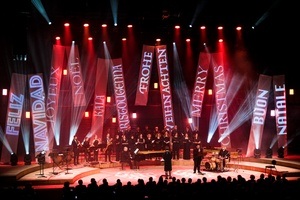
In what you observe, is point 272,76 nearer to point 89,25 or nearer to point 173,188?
point 89,25

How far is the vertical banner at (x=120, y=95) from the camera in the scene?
21406 mm

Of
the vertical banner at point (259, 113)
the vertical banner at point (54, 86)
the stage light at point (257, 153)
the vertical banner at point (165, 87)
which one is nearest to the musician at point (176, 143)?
the vertical banner at point (165, 87)

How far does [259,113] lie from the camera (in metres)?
21.7

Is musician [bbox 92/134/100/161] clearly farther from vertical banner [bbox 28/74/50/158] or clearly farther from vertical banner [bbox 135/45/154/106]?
vertical banner [bbox 135/45/154/106]

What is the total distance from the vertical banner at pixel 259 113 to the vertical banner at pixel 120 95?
7408mm

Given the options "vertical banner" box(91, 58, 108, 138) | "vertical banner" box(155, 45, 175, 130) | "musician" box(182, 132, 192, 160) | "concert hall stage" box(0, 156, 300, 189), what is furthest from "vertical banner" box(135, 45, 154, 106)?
"concert hall stage" box(0, 156, 300, 189)

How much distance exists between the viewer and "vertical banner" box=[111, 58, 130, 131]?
21.4 m

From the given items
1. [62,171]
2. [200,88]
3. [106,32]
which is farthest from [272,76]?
[62,171]

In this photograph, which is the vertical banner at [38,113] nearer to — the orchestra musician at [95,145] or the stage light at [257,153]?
the orchestra musician at [95,145]

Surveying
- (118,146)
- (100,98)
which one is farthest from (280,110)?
(100,98)

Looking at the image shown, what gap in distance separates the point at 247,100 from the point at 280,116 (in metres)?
2.80

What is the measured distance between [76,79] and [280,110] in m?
11.9

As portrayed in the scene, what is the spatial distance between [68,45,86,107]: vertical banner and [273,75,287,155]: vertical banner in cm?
1125

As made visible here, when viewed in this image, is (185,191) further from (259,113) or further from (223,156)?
(259,113)
